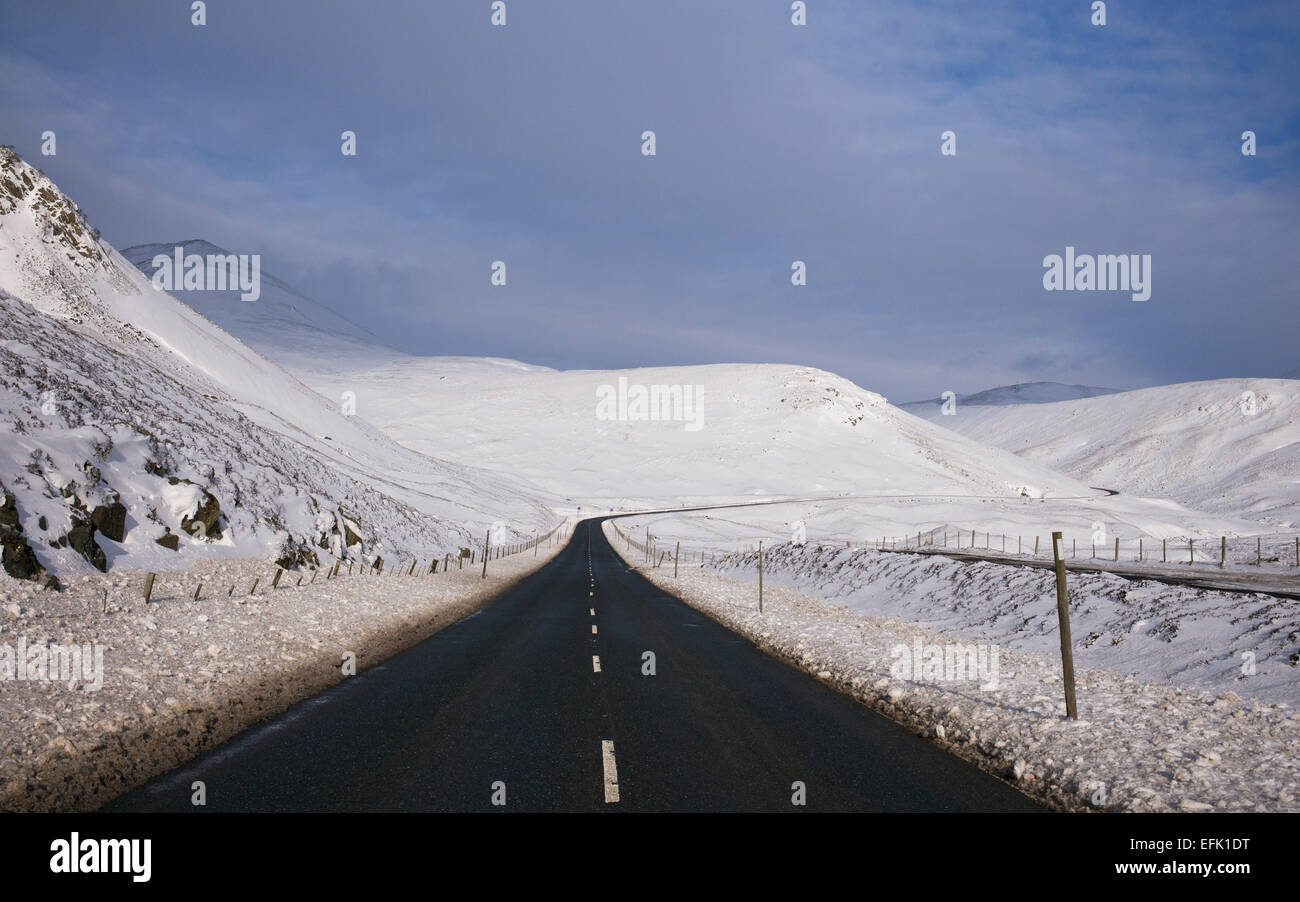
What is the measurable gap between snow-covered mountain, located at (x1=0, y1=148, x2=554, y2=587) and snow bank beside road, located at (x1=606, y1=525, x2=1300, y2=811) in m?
15.9

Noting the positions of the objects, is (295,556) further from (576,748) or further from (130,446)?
(576,748)

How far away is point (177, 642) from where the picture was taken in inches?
517

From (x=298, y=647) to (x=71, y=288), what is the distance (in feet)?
198

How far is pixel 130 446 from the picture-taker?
73.5ft

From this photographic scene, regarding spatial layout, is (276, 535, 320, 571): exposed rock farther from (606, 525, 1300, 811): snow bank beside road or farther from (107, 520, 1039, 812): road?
(606, 525, 1300, 811): snow bank beside road

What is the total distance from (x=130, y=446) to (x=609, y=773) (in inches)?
826

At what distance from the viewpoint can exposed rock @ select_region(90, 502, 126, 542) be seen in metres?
18.3

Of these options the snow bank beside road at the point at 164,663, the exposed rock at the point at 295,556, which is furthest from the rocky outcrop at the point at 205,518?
the exposed rock at the point at 295,556

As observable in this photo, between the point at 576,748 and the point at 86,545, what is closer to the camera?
the point at 576,748

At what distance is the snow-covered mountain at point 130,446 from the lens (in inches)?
707

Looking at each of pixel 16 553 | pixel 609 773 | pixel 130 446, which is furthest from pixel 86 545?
pixel 609 773

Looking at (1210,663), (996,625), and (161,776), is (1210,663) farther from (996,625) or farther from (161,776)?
(161,776)

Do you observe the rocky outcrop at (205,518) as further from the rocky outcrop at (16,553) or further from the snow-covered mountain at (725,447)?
the snow-covered mountain at (725,447)
